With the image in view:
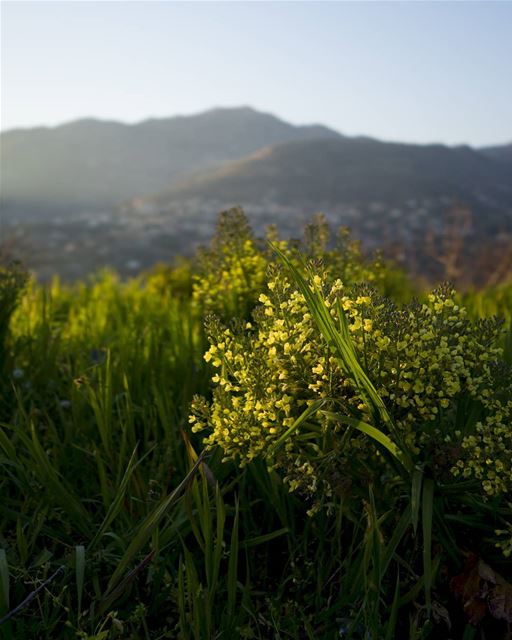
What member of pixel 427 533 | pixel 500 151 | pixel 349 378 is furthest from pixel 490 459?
pixel 500 151

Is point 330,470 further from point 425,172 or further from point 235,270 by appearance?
point 425,172

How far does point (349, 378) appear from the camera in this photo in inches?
57.2

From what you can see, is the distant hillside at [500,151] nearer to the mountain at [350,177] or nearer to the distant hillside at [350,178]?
the mountain at [350,177]

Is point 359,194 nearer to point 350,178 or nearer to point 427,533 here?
point 350,178

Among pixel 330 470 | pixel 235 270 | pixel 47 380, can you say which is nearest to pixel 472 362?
pixel 330 470

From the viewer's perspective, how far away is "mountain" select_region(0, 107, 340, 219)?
2264 inches

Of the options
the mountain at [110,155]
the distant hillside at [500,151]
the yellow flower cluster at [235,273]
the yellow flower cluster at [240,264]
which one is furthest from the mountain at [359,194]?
the yellow flower cluster at [235,273]

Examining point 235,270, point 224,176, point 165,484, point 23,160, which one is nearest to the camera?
point 165,484

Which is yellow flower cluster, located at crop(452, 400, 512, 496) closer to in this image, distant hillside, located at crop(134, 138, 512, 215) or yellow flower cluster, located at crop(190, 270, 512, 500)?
yellow flower cluster, located at crop(190, 270, 512, 500)

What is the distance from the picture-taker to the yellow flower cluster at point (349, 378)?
1.49m

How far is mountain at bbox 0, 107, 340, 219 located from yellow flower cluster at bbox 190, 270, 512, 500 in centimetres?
4827

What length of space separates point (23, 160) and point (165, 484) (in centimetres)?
6908

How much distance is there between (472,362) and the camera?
1.55 metres

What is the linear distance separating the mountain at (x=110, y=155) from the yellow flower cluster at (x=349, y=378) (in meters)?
48.3
